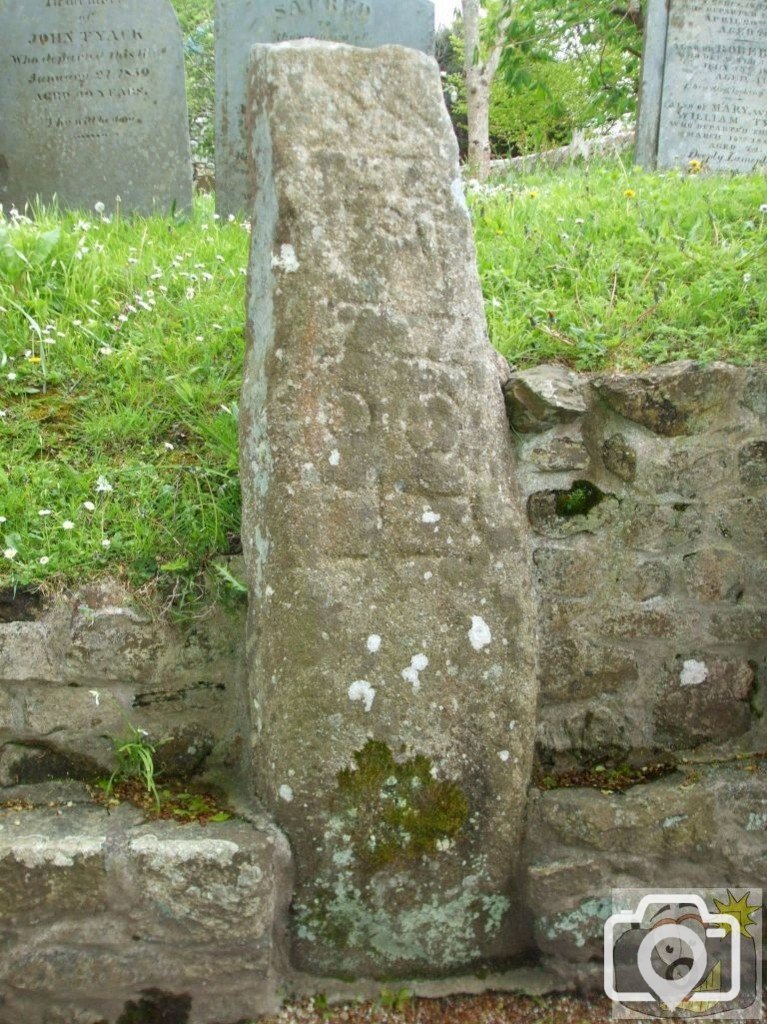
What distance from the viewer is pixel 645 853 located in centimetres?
236

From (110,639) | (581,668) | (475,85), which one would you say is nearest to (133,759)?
(110,639)

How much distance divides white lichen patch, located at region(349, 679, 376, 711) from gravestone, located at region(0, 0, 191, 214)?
133 inches

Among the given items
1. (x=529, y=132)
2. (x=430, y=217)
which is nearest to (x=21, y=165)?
(x=430, y=217)

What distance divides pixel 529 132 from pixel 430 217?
1253cm

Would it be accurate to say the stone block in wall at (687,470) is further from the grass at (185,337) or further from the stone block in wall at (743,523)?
the grass at (185,337)

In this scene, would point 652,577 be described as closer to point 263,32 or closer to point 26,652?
point 26,652

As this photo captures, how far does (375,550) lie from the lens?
88.2 inches

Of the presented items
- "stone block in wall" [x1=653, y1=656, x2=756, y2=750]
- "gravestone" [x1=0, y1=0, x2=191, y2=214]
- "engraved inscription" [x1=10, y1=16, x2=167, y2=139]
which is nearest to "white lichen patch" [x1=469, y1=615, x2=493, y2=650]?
"stone block in wall" [x1=653, y1=656, x2=756, y2=750]

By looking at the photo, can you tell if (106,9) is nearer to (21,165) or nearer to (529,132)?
(21,165)

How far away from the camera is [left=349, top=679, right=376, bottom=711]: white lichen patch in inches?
86.7

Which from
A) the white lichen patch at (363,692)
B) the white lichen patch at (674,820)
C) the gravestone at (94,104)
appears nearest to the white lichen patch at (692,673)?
the white lichen patch at (674,820)

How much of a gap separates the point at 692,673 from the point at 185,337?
1.96m

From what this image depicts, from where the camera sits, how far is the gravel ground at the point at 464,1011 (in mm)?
2213

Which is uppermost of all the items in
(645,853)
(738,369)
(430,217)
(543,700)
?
(430,217)
